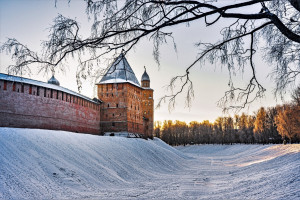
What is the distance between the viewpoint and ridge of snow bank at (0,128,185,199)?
8789 millimetres

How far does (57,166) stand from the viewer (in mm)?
11336

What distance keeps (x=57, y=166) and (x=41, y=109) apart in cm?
1159

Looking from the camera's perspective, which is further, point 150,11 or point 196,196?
point 196,196

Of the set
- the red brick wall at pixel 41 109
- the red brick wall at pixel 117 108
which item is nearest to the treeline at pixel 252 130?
the red brick wall at pixel 117 108

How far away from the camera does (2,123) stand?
1825cm

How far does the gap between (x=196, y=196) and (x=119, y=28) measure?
7365mm

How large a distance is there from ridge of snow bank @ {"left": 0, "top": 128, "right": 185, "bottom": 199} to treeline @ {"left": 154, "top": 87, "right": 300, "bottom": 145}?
17.7 metres

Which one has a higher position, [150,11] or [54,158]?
[150,11]

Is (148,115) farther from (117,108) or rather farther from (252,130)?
(252,130)

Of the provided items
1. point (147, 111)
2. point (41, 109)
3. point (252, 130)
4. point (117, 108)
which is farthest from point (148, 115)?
point (252, 130)

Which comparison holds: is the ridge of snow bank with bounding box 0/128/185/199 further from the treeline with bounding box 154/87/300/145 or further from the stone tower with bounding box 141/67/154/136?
the stone tower with bounding box 141/67/154/136

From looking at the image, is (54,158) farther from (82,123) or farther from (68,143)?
(82,123)

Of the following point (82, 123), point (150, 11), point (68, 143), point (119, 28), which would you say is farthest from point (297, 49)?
point (82, 123)

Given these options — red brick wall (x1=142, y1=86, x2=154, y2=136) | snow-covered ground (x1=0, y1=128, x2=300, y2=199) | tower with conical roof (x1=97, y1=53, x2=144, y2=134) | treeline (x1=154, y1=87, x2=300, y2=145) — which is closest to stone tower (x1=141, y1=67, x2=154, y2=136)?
red brick wall (x1=142, y1=86, x2=154, y2=136)
